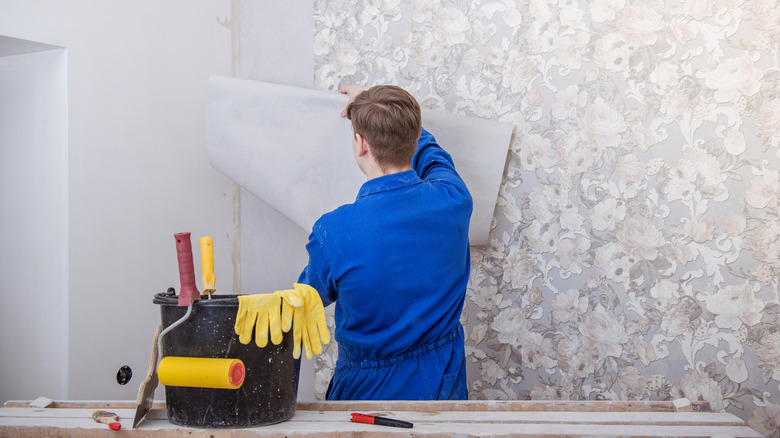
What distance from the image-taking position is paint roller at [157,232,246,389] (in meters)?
1.04

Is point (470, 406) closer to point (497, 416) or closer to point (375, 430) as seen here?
point (497, 416)

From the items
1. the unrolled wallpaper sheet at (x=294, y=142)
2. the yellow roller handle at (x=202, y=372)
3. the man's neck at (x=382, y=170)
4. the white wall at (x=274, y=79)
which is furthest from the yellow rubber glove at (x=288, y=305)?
the white wall at (x=274, y=79)

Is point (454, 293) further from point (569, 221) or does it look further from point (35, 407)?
point (35, 407)

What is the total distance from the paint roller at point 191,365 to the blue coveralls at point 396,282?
37 centimetres

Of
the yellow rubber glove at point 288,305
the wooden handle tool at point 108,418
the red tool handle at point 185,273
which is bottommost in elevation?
the wooden handle tool at point 108,418

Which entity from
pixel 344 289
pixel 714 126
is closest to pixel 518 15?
pixel 714 126

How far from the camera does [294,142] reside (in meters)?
2.07

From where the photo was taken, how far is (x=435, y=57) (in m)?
2.18

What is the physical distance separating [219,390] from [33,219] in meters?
1.20

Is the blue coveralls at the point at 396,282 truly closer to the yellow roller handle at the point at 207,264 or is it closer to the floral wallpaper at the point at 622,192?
the yellow roller handle at the point at 207,264

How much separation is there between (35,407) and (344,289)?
0.68 m

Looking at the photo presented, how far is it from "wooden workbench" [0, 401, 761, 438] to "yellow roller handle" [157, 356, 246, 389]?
0.09m

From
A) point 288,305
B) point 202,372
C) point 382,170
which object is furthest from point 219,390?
point 382,170

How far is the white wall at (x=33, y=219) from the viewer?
6.04 feet
